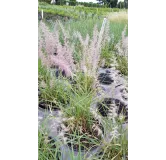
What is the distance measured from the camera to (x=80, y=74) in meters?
1.29

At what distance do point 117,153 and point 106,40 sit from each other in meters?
0.55

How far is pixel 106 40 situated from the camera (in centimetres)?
130

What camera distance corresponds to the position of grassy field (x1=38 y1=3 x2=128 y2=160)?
1.25 m

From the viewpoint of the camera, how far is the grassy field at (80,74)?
1253 millimetres
